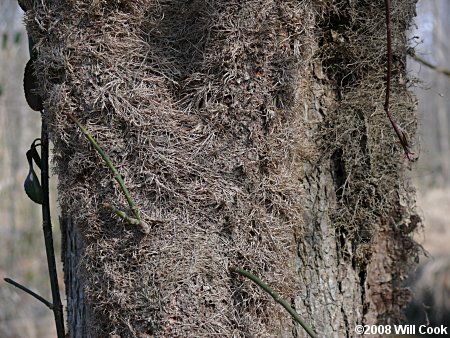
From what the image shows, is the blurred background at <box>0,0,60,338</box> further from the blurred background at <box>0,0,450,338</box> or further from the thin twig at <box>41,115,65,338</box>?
the thin twig at <box>41,115,65,338</box>

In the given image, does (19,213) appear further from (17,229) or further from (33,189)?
(33,189)

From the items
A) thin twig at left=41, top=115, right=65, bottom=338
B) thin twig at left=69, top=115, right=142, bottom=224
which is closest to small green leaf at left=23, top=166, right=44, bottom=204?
thin twig at left=41, top=115, right=65, bottom=338

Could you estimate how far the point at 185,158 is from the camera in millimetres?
1071

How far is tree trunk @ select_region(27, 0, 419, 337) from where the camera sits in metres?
1.05

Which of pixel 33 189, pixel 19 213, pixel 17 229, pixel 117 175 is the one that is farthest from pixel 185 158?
pixel 19 213

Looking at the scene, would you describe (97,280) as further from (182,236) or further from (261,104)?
(261,104)

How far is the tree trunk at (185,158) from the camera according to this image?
1049 mm

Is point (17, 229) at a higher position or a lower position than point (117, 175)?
higher

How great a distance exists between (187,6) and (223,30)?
0.42 ft

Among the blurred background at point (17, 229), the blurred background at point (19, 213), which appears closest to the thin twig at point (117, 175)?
the blurred background at point (19, 213)

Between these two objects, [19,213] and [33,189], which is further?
[19,213]

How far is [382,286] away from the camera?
132cm

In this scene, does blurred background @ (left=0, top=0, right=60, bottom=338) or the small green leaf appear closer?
the small green leaf

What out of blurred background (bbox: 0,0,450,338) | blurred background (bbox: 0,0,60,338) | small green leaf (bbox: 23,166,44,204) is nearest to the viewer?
small green leaf (bbox: 23,166,44,204)
